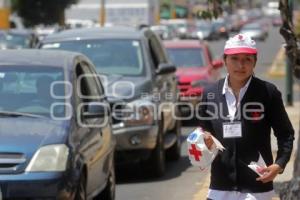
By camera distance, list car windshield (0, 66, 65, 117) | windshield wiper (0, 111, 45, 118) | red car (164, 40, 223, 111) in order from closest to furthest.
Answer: windshield wiper (0, 111, 45, 118), car windshield (0, 66, 65, 117), red car (164, 40, 223, 111)

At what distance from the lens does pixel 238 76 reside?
5.27 m

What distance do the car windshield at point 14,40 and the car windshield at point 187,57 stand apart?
9.90 m

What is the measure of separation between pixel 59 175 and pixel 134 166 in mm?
5438

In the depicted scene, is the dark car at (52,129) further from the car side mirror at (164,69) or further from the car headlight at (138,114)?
the car side mirror at (164,69)

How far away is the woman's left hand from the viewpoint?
5203 mm

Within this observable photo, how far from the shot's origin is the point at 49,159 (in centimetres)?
704

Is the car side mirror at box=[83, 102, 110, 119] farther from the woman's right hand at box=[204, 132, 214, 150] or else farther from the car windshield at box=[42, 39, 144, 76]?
the car windshield at box=[42, 39, 144, 76]

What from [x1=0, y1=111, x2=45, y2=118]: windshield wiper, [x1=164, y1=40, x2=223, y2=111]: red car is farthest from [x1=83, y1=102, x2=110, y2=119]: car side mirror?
[x1=164, y1=40, x2=223, y2=111]: red car

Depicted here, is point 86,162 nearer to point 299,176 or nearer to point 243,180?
point 299,176

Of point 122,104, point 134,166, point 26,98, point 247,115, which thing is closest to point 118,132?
point 122,104

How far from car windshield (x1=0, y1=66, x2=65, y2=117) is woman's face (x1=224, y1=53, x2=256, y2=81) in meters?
2.90

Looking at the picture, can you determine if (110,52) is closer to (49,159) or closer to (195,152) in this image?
(49,159)

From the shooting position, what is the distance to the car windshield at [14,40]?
29.1m

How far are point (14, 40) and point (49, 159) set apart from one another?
23043 millimetres
